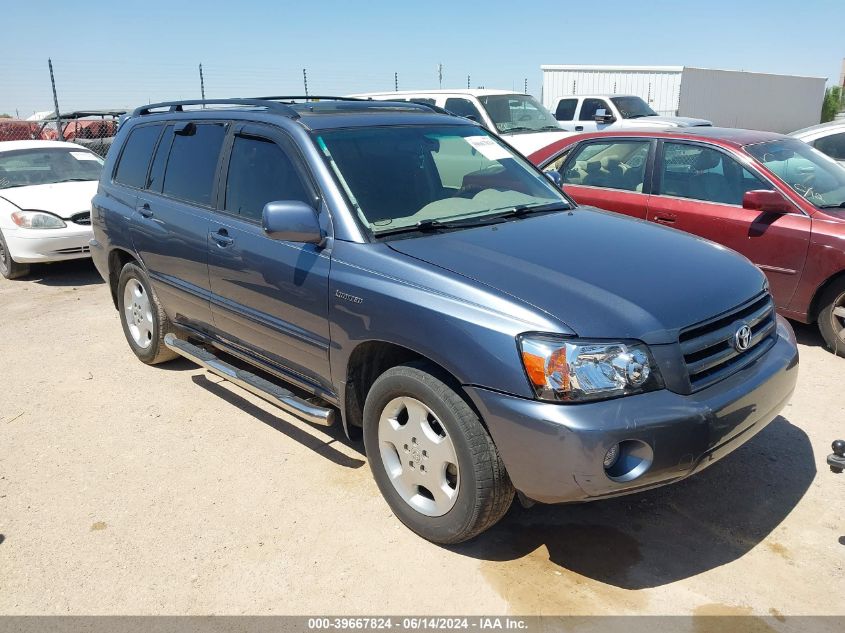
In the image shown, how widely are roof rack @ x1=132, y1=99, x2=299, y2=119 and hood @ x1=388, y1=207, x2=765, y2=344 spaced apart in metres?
1.25

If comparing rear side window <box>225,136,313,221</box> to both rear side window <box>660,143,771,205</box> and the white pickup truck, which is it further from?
the white pickup truck

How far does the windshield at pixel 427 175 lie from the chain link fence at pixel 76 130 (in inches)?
471

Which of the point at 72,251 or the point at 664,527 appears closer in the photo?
the point at 664,527

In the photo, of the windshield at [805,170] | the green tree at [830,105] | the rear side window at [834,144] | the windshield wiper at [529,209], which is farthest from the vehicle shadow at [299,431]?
the green tree at [830,105]

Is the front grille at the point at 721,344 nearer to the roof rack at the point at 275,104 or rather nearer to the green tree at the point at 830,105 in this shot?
the roof rack at the point at 275,104

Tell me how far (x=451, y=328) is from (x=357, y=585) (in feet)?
3.79

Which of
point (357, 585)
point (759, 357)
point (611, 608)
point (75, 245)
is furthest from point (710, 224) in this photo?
point (75, 245)

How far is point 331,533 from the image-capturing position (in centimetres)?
344

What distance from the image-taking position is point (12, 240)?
27.8ft

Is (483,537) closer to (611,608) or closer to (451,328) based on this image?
(611,608)

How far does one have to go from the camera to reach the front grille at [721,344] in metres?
2.89

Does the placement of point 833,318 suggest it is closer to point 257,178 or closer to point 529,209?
point 529,209

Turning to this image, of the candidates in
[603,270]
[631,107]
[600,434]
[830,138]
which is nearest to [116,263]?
[603,270]

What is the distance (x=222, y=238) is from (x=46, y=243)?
519 cm
